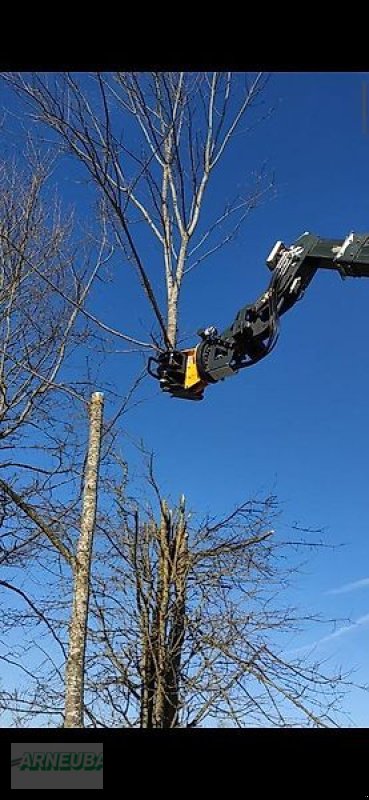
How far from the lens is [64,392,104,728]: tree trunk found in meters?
3.85

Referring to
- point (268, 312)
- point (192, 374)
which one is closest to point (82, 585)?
point (192, 374)

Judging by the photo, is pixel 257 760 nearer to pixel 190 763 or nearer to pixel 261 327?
pixel 190 763

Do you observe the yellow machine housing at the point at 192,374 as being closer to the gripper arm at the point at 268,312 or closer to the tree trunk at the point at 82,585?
the gripper arm at the point at 268,312

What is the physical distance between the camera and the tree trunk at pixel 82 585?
151 inches

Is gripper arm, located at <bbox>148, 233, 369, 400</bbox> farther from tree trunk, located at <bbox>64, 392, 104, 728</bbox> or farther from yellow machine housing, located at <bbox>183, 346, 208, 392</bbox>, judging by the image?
tree trunk, located at <bbox>64, 392, 104, 728</bbox>

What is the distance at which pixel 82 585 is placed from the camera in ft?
13.7

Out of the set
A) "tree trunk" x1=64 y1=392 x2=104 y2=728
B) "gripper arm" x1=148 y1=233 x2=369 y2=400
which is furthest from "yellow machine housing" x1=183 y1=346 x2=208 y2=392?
"tree trunk" x1=64 y1=392 x2=104 y2=728

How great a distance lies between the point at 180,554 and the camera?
15.4ft

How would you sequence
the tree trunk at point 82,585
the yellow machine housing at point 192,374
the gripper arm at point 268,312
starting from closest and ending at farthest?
the gripper arm at point 268,312 → the yellow machine housing at point 192,374 → the tree trunk at point 82,585

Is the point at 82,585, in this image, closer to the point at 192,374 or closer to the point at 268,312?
the point at 192,374

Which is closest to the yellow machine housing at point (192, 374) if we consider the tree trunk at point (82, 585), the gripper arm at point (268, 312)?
the gripper arm at point (268, 312)

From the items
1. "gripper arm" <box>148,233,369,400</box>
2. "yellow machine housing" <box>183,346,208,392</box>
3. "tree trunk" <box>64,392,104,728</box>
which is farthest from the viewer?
"tree trunk" <box>64,392,104,728</box>
